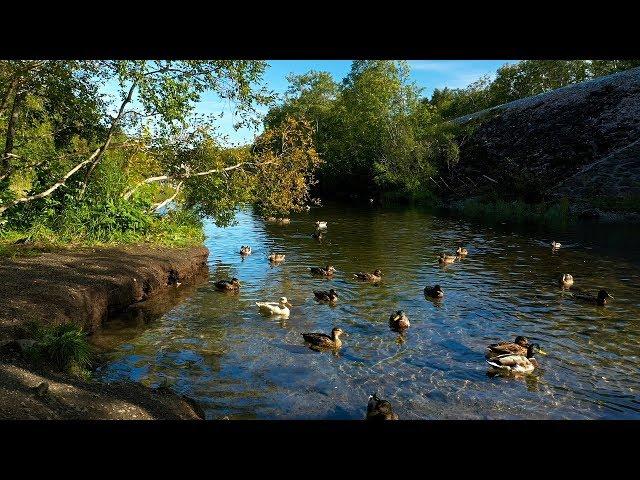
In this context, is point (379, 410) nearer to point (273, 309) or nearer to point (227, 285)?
point (273, 309)

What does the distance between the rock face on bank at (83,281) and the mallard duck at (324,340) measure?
18.4 feet

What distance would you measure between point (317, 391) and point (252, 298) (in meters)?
7.51

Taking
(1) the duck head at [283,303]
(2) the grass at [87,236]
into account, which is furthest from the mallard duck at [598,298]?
(2) the grass at [87,236]

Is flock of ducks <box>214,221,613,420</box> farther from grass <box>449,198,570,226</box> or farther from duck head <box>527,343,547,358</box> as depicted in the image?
grass <box>449,198,570,226</box>

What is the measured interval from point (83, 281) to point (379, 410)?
9262mm

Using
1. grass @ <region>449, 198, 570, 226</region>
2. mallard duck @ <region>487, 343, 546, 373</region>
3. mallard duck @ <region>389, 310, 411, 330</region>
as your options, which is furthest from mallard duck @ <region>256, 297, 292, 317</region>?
grass @ <region>449, 198, 570, 226</region>

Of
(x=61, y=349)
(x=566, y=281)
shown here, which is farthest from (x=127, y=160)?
(x=566, y=281)

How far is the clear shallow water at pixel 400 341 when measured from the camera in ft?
30.6

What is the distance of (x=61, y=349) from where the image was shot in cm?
943

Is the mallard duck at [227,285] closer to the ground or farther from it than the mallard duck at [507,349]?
farther from it

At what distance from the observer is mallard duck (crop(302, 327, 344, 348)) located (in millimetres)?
11984

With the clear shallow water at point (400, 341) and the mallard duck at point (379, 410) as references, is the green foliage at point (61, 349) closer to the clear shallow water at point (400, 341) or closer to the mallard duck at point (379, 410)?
the clear shallow water at point (400, 341)
